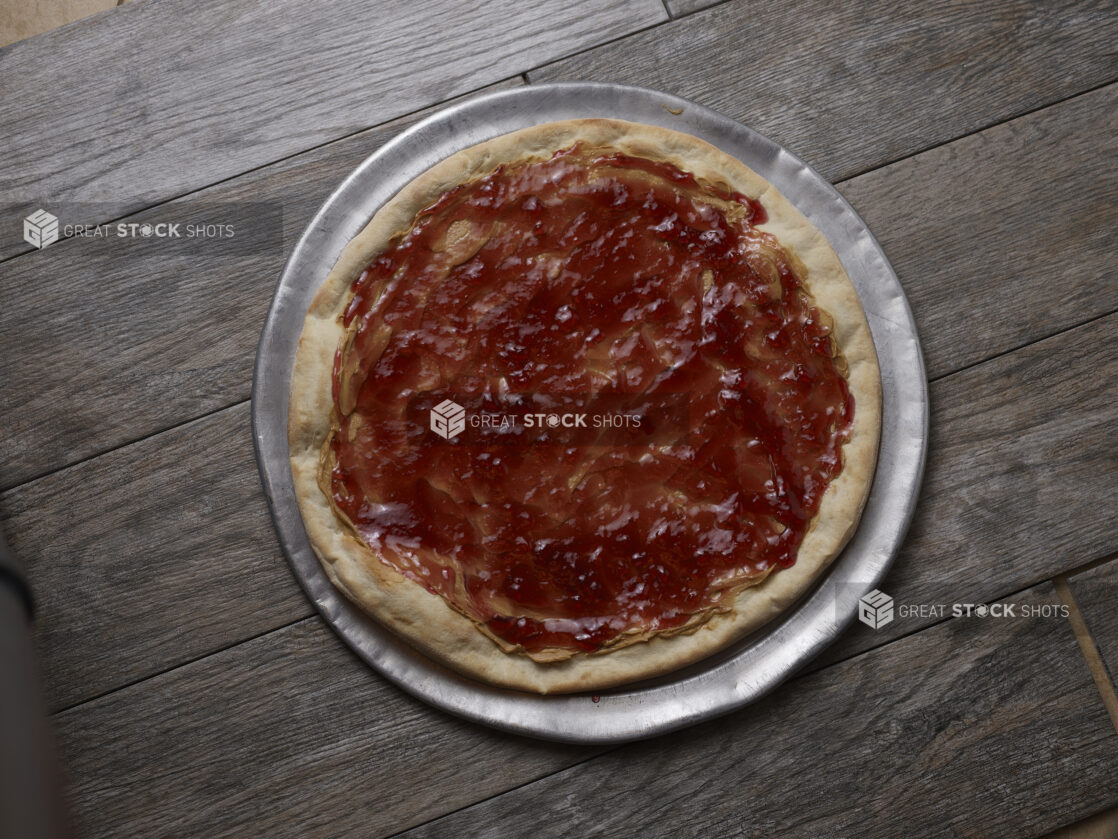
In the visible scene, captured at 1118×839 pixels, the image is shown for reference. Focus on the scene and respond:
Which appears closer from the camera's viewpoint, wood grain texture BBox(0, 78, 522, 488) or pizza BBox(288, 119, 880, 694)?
pizza BBox(288, 119, 880, 694)

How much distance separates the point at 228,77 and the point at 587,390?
4.44 feet

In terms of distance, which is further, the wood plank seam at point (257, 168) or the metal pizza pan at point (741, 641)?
the wood plank seam at point (257, 168)

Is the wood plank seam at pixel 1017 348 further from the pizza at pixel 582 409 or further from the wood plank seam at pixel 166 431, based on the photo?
the pizza at pixel 582 409

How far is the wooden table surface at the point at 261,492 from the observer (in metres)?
2.06

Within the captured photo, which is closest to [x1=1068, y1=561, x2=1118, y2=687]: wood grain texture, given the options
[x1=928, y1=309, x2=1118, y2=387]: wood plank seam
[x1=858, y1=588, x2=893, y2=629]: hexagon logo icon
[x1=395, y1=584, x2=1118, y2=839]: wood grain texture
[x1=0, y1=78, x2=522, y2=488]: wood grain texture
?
[x1=395, y1=584, x2=1118, y2=839]: wood grain texture

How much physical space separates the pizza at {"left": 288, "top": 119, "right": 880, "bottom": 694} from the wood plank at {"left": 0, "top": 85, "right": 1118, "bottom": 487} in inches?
11.9

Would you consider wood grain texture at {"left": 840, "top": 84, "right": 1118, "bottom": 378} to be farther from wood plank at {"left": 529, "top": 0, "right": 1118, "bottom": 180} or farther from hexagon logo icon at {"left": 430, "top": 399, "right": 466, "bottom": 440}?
hexagon logo icon at {"left": 430, "top": 399, "right": 466, "bottom": 440}

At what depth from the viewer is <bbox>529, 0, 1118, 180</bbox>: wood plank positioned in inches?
89.4

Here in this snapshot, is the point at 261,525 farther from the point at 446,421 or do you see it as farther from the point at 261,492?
the point at 446,421

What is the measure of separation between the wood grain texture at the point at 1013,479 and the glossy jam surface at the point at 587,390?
1.20ft

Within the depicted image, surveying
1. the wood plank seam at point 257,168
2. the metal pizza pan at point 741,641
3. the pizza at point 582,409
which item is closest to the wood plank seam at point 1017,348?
the metal pizza pan at point 741,641

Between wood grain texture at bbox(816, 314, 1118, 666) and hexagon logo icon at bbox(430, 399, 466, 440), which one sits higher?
hexagon logo icon at bbox(430, 399, 466, 440)

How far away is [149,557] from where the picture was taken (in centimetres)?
213

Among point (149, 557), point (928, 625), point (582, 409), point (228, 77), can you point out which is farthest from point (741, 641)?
point (228, 77)
